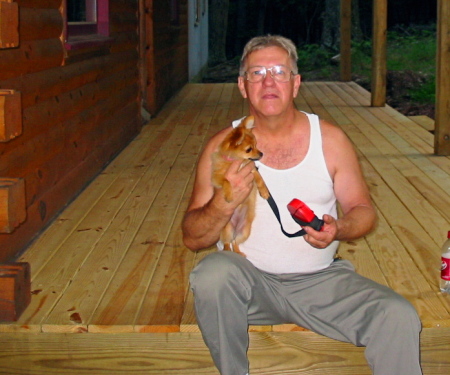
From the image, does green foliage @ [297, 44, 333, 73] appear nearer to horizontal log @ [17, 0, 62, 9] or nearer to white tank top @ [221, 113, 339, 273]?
horizontal log @ [17, 0, 62, 9]

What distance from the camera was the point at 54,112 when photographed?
466 cm

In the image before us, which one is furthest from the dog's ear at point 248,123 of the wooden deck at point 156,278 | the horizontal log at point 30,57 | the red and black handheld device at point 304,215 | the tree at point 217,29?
the tree at point 217,29

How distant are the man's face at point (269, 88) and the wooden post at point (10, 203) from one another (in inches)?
35.9

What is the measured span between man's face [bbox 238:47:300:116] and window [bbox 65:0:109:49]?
7.62 feet

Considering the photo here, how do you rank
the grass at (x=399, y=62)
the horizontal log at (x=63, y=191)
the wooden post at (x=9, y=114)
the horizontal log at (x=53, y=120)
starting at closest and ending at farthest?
the wooden post at (x=9, y=114)
the horizontal log at (x=63, y=191)
the horizontal log at (x=53, y=120)
the grass at (x=399, y=62)

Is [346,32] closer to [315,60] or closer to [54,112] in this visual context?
[315,60]

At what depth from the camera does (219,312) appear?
2.59 metres

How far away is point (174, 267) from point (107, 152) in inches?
108

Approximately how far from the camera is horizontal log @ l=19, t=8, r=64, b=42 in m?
3.98

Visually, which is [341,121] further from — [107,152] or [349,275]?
[349,275]

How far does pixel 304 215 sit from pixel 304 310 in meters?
0.44

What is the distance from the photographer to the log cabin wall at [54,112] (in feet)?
12.8

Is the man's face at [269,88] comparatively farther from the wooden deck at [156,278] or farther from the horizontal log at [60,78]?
the horizontal log at [60,78]

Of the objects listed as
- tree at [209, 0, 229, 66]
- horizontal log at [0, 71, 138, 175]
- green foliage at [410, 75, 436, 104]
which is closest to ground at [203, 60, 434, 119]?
green foliage at [410, 75, 436, 104]
